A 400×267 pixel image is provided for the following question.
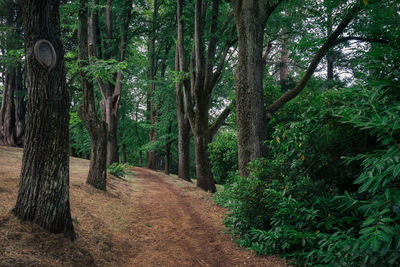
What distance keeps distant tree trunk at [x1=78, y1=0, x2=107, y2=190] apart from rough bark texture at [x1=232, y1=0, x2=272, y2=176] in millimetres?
4853

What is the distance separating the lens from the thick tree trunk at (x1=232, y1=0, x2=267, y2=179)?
226 inches

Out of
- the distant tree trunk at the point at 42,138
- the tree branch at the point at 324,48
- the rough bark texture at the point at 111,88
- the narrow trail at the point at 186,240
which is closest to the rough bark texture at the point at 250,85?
the tree branch at the point at 324,48

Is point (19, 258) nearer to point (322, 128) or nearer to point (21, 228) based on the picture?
point (21, 228)

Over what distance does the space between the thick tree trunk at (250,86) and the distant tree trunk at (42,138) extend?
3861 millimetres

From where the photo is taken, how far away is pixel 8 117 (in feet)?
55.1

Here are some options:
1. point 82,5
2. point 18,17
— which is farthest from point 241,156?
point 18,17

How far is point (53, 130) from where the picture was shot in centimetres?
372

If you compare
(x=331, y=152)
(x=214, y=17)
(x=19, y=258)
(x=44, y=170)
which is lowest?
(x=19, y=258)

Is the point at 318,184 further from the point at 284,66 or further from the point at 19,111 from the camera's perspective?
the point at 19,111

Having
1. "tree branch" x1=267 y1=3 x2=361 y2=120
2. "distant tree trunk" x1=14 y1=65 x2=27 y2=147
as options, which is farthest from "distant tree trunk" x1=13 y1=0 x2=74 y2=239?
"distant tree trunk" x1=14 y1=65 x2=27 y2=147

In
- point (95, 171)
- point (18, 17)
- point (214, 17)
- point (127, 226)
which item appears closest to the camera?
point (127, 226)

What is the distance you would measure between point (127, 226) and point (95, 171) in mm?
3154

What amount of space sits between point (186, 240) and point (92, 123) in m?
5.22

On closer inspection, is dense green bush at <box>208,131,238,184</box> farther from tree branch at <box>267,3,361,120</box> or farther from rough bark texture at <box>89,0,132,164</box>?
rough bark texture at <box>89,0,132,164</box>
